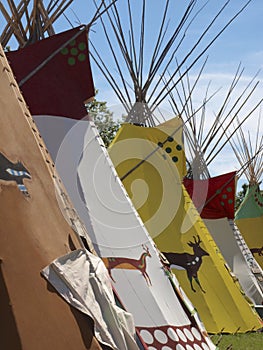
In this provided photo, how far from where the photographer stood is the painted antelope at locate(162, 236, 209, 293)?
5.66 meters

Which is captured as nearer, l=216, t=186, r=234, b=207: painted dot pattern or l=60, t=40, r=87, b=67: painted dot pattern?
l=60, t=40, r=87, b=67: painted dot pattern

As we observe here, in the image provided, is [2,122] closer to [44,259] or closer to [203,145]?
[44,259]

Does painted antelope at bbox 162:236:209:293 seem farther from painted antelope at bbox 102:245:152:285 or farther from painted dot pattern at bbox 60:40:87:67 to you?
painted dot pattern at bbox 60:40:87:67

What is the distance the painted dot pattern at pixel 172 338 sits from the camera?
3750 millimetres

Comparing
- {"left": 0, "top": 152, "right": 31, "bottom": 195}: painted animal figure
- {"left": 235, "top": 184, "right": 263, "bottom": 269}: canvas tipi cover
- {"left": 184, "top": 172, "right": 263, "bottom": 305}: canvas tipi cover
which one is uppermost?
{"left": 0, "top": 152, "right": 31, "bottom": 195}: painted animal figure

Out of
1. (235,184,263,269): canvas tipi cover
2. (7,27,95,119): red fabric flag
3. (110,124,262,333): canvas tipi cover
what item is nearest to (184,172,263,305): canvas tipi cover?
(110,124,262,333): canvas tipi cover

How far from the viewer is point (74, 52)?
14.1 feet

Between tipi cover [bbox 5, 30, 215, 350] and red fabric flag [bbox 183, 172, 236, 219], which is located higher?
tipi cover [bbox 5, 30, 215, 350]

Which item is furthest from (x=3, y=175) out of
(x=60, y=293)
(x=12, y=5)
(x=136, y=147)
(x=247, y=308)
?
(x=247, y=308)

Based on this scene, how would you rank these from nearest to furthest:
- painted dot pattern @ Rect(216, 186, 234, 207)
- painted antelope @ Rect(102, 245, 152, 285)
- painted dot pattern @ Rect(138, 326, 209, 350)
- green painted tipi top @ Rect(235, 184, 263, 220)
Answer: painted dot pattern @ Rect(138, 326, 209, 350), painted antelope @ Rect(102, 245, 152, 285), painted dot pattern @ Rect(216, 186, 234, 207), green painted tipi top @ Rect(235, 184, 263, 220)

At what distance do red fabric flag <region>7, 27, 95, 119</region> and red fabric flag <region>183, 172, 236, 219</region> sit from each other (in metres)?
3.89

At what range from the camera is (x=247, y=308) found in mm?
5766

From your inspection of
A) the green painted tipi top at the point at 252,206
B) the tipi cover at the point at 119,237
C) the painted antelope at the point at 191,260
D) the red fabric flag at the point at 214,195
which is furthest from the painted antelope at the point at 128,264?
the green painted tipi top at the point at 252,206

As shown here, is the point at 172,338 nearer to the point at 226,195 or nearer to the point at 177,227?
the point at 177,227
